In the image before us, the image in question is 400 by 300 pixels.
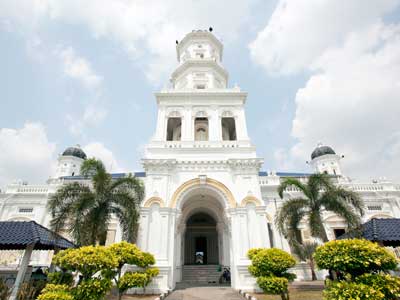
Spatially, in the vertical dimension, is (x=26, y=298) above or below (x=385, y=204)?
below

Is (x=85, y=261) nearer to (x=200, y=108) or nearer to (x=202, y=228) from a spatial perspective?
(x=200, y=108)

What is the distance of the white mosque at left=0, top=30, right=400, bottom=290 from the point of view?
14.8m

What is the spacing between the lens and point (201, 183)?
16156mm

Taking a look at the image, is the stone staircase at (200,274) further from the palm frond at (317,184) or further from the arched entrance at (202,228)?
the palm frond at (317,184)

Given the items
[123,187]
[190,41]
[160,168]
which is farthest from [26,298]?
[190,41]

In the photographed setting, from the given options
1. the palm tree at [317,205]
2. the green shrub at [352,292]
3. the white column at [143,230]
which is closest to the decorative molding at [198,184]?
the white column at [143,230]

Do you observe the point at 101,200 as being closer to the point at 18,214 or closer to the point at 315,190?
the point at 315,190

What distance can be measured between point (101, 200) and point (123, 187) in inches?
54.0

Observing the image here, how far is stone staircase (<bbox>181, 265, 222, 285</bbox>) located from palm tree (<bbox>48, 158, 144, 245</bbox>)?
7.70 metres

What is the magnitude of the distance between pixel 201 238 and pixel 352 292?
18294mm

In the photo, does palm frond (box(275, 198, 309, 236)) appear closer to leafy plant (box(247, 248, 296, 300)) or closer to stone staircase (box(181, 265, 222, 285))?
leafy plant (box(247, 248, 296, 300))

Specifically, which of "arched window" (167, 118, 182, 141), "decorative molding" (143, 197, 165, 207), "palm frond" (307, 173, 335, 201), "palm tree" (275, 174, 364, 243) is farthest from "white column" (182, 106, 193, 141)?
"palm frond" (307, 173, 335, 201)

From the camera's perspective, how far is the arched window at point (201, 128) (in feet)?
70.6

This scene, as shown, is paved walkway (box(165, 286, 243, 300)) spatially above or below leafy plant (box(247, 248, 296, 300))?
below
